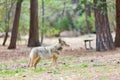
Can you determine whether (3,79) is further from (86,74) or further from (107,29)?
(107,29)

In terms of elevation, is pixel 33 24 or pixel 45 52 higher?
pixel 33 24

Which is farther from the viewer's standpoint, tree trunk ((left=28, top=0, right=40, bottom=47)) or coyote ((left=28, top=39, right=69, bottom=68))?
tree trunk ((left=28, top=0, right=40, bottom=47))

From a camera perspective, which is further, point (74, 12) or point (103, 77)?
point (74, 12)

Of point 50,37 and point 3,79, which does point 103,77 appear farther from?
point 50,37

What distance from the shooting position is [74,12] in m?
49.8

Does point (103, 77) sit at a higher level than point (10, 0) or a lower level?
lower

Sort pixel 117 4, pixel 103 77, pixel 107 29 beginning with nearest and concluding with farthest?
pixel 103 77, pixel 107 29, pixel 117 4

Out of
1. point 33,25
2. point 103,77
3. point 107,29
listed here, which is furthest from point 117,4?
point 103,77

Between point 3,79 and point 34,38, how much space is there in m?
14.8

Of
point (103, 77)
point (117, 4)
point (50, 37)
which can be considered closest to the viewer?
point (103, 77)

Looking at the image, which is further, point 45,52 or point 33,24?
point 33,24

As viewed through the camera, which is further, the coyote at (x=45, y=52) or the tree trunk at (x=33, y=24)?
Answer: the tree trunk at (x=33, y=24)

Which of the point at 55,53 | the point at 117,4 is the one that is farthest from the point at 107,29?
the point at 55,53

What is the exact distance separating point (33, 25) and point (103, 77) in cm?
1532
